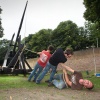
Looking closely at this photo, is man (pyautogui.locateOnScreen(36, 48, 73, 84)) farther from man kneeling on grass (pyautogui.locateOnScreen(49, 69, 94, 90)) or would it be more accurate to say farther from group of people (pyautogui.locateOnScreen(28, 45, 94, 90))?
man kneeling on grass (pyautogui.locateOnScreen(49, 69, 94, 90))

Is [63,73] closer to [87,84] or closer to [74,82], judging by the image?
[74,82]

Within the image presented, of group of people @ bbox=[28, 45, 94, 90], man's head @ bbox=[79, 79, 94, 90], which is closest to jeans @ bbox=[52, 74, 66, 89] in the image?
group of people @ bbox=[28, 45, 94, 90]

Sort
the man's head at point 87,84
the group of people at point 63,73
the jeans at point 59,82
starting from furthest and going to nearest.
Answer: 1. the jeans at point 59,82
2. the group of people at point 63,73
3. the man's head at point 87,84

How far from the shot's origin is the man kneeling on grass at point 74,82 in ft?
29.5

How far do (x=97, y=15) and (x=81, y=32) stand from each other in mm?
31853

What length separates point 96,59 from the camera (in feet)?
90.2

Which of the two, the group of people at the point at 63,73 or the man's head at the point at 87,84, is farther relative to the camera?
the group of people at the point at 63,73

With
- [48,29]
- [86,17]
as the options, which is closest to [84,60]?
[86,17]

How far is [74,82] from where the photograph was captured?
920cm

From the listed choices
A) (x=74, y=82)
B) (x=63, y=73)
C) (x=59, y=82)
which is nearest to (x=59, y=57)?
(x=63, y=73)

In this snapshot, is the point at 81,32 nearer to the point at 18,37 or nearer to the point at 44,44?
the point at 44,44

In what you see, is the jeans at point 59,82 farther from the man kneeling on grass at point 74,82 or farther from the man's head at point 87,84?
the man's head at point 87,84

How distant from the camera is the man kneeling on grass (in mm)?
8984

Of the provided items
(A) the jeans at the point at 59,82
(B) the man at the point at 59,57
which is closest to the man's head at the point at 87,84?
(A) the jeans at the point at 59,82
